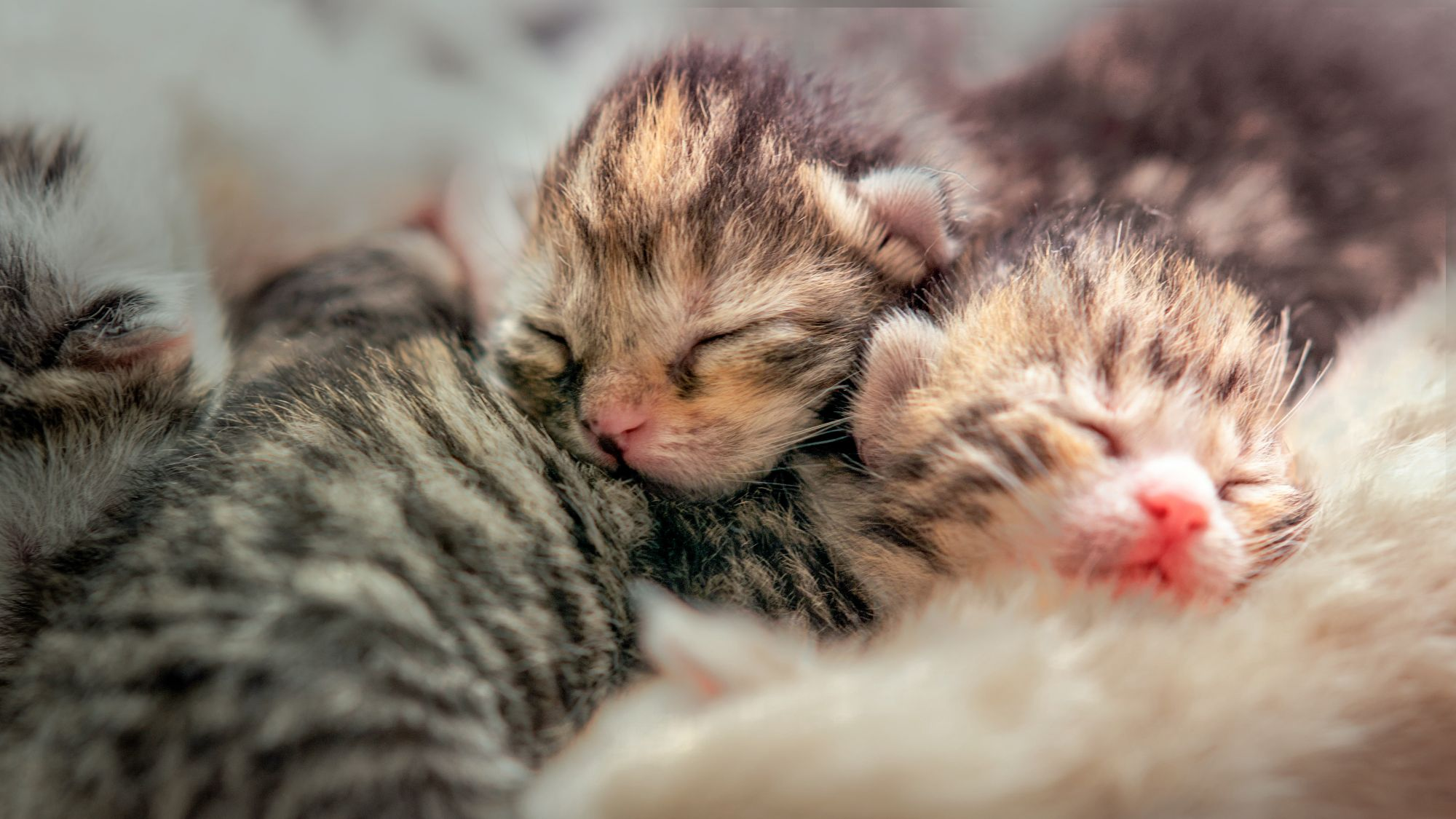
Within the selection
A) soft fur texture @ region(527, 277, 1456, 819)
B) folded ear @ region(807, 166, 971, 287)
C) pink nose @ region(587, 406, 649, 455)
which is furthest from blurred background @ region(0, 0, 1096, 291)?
soft fur texture @ region(527, 277, 1456, 819)

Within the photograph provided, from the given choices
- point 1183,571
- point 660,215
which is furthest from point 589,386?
point 1183,571

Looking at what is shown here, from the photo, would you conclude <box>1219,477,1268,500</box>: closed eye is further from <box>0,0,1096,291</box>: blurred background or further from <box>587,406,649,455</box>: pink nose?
<box>0,0,1096,291</box>: blurred background

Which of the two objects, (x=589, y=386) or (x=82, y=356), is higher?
(x=589, y=386)

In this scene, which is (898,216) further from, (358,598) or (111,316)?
(111,316)

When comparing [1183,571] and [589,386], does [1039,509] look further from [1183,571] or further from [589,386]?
[589,386]

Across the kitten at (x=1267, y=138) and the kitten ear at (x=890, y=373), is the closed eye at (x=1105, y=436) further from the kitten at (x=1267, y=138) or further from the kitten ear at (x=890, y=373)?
the kitten at (x=1267, y=138)

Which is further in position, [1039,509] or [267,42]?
[267,42]

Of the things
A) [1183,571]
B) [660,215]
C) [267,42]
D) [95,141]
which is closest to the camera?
[1183,571]
